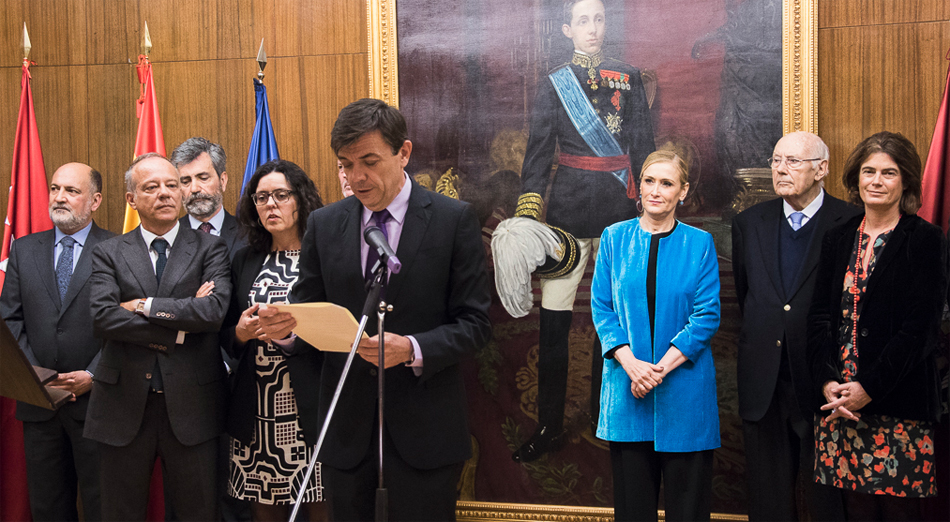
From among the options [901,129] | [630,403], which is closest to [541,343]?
[630,403]

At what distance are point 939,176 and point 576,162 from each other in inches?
69.9

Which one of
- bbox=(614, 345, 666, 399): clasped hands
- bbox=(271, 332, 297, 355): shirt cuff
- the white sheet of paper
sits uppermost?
the white sheet of paper

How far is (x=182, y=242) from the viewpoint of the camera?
10.3 ft

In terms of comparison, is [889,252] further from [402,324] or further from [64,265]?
[64,265]

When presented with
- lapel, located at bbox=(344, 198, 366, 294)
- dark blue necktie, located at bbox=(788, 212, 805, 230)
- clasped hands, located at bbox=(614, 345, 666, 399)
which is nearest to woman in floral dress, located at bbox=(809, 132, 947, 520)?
Result: dark blue necktie, located at bbox=(788, 212, 805, 230)

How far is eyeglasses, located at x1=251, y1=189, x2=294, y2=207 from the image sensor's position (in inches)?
125

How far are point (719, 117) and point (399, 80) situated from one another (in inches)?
71.7

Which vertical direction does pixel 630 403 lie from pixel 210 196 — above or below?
below

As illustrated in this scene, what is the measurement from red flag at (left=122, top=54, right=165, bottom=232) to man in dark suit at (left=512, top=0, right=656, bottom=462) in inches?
85.7

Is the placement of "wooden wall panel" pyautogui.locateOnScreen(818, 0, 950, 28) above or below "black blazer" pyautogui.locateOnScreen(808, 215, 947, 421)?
above

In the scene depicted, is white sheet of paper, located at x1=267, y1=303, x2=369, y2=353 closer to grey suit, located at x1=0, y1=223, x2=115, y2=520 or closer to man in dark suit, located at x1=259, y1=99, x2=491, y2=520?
man in dark suit, located at x1=259, y1=99, x2=491, y2=520

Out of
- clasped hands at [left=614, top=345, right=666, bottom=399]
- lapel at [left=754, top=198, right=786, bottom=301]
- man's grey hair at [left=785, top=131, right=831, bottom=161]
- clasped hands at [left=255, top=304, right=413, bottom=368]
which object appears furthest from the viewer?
man's grey hair at [left=785, top=131, right=831, bottom=161]

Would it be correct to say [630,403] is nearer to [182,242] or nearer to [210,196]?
[182,242]

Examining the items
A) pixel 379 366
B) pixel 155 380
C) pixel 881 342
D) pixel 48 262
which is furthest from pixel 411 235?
pixel 48 262
